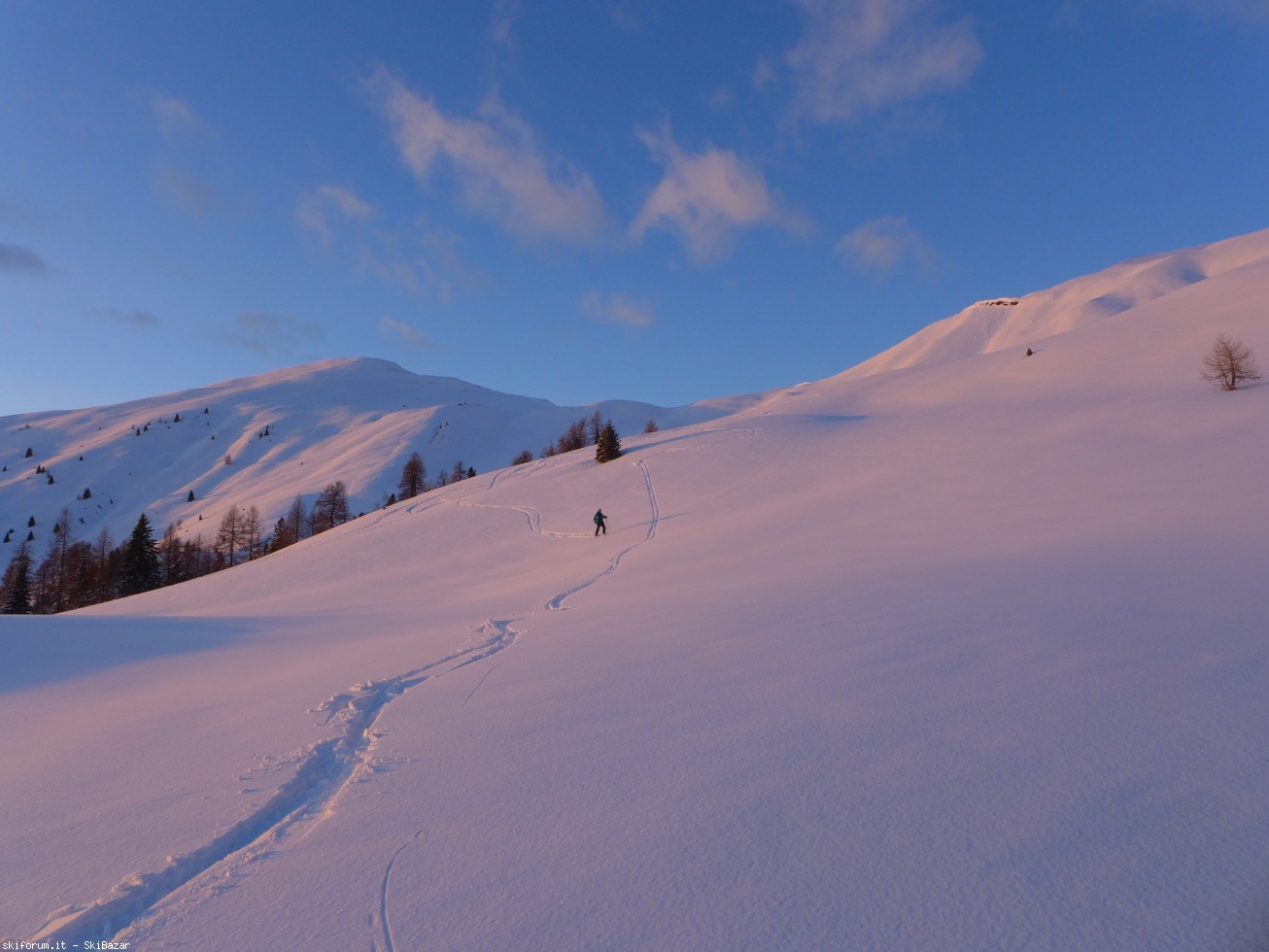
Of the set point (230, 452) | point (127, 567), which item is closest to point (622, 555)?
point (127, 567)

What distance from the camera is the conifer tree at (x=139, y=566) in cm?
4947

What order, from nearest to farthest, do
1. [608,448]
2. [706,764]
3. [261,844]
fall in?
[261,844]
[706,764]
[608,448]

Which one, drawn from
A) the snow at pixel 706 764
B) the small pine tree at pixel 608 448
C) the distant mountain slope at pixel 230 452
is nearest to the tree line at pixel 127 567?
the small pine tree at pixel 608 448

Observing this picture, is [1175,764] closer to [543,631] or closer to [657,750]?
[657,750]

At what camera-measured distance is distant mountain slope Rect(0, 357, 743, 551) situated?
381 ft

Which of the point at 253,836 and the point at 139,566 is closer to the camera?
the point at 253,836

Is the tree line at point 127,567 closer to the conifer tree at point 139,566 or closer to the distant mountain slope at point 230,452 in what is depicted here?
the conifer tree at point 139,566

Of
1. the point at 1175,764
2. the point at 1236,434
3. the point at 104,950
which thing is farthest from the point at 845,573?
the point at 1236,434

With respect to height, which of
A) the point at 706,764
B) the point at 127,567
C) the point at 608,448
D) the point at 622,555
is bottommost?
the point at 706,764

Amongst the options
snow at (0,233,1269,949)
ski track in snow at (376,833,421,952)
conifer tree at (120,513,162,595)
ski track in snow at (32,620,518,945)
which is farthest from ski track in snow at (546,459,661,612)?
conifer tree at (120,513,162,595)

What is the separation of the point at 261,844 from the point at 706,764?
308 centimetres

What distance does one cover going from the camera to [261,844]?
406 cm

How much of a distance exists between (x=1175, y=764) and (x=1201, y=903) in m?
1.40

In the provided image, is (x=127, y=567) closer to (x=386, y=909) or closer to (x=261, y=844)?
(x=261, y=844)
